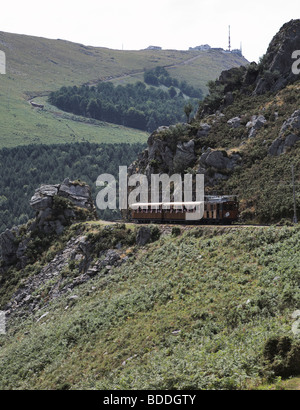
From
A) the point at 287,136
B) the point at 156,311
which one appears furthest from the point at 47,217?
the point at 156,311

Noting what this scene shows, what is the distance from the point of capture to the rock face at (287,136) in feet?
219

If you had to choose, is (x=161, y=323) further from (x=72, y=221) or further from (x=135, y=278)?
(x=72, y=221)

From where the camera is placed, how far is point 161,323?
107 feet

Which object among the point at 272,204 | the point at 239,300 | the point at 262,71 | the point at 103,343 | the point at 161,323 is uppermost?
the point at 262,71

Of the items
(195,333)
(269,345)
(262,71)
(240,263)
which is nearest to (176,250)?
(240,263)

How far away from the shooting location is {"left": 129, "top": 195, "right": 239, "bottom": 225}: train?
51.5 meters

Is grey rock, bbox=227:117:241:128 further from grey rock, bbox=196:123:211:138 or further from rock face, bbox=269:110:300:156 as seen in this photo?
rock face, bbox=269:110:300:156

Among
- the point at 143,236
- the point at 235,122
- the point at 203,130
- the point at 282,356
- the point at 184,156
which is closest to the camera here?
the point at 282,356

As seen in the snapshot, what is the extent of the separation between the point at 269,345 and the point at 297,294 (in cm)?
647

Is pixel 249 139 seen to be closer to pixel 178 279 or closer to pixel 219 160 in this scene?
pixel 219 160

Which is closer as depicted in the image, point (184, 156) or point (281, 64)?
point (184, 156)

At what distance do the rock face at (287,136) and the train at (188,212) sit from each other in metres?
11.8

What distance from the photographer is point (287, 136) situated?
221ft

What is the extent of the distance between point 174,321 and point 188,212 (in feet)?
77.8
